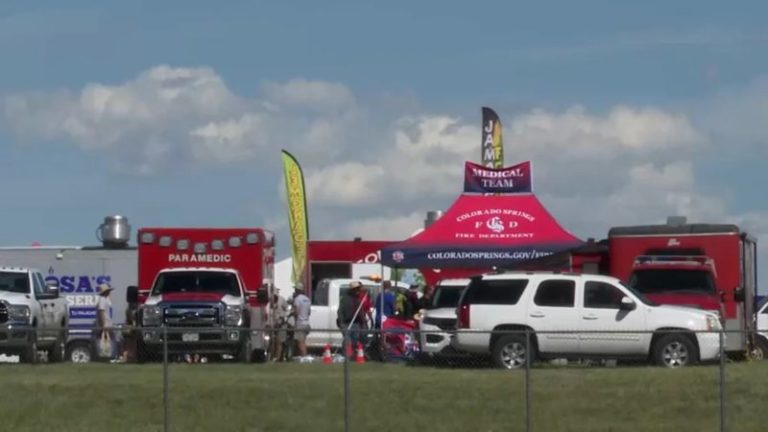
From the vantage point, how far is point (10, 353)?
25.8 meters

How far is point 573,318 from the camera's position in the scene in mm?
27250

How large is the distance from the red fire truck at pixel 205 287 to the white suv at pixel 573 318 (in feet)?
13.1

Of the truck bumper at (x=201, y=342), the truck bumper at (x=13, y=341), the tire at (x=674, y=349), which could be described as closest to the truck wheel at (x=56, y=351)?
the truck bumper at (x=201, y=342)

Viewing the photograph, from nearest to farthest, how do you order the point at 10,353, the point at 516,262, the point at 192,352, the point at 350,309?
the point at 10,353
the point at 192,352
the point at 350,309
the point at 516,262

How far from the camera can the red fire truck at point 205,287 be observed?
93.8ft

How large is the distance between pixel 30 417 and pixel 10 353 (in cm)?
506

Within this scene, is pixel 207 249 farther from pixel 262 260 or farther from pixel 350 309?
pixel 350 309

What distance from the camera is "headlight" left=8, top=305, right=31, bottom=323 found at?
2911 centimetres

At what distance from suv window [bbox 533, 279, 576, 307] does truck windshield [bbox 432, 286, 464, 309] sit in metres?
5.23

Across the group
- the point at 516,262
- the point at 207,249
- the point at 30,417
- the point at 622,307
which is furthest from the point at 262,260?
the point at 30,417

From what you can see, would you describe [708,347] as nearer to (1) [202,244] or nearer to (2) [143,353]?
(2) [143,353]

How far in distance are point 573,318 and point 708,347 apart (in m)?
2.36

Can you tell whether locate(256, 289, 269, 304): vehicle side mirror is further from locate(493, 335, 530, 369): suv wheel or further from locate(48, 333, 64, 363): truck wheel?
locate(493, 335, 530, 369): suv wheel

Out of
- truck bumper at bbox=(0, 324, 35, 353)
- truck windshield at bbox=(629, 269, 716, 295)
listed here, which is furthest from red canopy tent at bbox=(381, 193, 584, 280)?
truck bumper at bbox=(0, 324, 35, 353)
